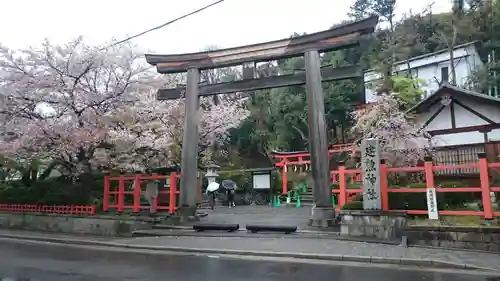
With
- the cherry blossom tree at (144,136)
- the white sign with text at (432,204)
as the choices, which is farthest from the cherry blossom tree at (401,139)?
the cherry blossom tree at (144,136)

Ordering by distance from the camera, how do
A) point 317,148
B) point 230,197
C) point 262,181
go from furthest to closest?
point 262,181 < point 230,197 < point 317,148

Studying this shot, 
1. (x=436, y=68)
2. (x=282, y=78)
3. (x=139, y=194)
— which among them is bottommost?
(x=139, y=194)

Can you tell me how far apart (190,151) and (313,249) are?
7.54 metres

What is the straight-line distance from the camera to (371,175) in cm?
1221

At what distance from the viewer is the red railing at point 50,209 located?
17234mm

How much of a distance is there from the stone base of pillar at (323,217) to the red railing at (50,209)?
988cm

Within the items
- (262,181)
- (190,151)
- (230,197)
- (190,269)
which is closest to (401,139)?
(190,151)

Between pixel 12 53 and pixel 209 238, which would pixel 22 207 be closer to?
pixel 12 53

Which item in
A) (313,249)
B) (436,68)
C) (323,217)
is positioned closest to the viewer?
(313,249)

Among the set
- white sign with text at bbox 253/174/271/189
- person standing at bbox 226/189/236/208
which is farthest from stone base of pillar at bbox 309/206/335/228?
white sign with text at bbox 253/174/271/189

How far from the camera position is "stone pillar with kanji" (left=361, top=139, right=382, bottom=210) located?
39.4 feet

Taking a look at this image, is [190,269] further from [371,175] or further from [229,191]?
[229,191]

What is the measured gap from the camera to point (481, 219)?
11.2m

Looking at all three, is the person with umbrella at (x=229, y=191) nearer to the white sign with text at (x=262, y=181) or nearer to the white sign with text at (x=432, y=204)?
the white sign with text at (x=262, y=181)
